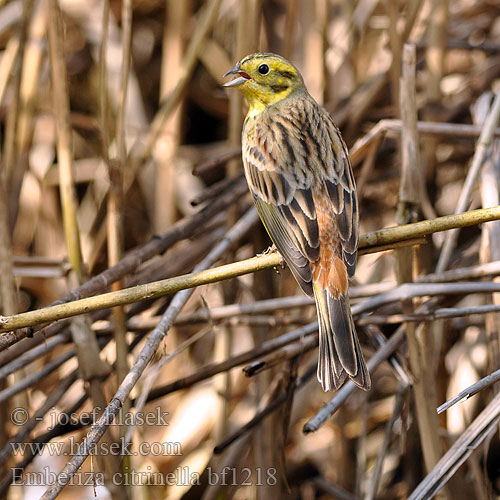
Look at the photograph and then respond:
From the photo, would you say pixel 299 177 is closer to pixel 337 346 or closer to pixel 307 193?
pixel 307 193

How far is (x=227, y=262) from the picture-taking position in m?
3.37

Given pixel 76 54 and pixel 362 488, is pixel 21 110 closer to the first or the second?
pixel 76 54

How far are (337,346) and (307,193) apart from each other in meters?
0.65

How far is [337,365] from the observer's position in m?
2.21

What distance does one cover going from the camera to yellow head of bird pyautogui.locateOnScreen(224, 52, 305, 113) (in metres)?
2.99

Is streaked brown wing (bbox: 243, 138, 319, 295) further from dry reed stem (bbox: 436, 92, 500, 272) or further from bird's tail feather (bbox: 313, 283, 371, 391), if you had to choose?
dry reed stem (bbox: 436, 92, 500, 272)

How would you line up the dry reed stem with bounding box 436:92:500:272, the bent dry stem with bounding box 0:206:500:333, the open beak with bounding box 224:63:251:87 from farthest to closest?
the open beak with bounding box 224:63:251:87, the dry reed stem with bounding box 436:92:500:272, the bent dry stem with bounding box 0:206:500:333

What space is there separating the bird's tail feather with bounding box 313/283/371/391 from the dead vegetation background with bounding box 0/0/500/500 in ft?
0.53

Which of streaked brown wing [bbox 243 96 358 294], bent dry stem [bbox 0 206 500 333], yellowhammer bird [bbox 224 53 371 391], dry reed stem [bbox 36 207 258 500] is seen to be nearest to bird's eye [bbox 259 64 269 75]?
yellowhammer bird [bbox 224 53 371 391]

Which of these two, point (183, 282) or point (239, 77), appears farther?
point (239, 77)

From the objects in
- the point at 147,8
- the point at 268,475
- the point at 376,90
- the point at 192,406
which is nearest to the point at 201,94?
the point at 147,8

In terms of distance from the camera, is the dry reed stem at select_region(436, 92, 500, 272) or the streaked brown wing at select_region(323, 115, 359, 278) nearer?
the streaked brown wing at select_region(323, 115, 359, 278)

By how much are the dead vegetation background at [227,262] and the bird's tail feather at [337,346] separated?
0.53 feet

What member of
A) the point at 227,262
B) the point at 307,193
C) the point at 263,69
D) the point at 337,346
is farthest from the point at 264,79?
the point at 337,346
